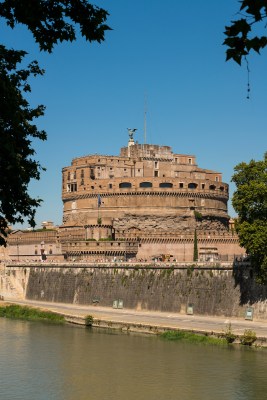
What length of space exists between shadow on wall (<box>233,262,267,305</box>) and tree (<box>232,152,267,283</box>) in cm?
131

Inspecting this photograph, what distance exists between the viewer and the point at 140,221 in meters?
74.0

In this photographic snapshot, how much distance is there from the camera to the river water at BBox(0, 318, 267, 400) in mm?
25391

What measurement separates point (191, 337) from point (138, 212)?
38.6 metres

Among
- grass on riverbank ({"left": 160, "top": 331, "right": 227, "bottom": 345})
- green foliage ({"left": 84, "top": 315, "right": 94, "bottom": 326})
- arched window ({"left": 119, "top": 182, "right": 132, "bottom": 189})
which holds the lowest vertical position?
grass on riverbank ({"left": 160, "top": 331, "right": 227, "bottom": 345})

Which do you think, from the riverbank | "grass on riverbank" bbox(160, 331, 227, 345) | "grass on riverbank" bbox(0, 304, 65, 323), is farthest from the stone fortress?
"grass on riverbank" bbox(160, 331, 227, 345)

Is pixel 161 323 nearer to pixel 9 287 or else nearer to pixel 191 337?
pixel 191 337

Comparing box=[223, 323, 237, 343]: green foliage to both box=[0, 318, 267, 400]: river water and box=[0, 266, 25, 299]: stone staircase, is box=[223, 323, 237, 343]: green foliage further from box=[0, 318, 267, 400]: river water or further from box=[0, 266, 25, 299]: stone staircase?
box=[0, 266, 25, 299]: stone staircase

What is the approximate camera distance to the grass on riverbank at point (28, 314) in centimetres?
4821

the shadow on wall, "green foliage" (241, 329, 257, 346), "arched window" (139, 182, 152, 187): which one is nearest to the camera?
"green foliage" (241, 329, 257, 346)

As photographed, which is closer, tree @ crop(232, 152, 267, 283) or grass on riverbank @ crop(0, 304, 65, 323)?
tree @ crop(232, 152, 267, 283)

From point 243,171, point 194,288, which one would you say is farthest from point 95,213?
point 243,171

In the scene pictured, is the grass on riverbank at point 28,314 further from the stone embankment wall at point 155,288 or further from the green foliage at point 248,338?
the green foliage at point 248,338

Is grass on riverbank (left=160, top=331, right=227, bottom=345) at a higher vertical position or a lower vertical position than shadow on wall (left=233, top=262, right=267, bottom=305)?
lower

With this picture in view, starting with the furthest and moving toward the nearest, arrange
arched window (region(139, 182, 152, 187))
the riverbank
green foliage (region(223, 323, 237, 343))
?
arched window (region(139, 182, 152, 187)), the riverbank, green foliage (region(223, 323, 237, 343))
